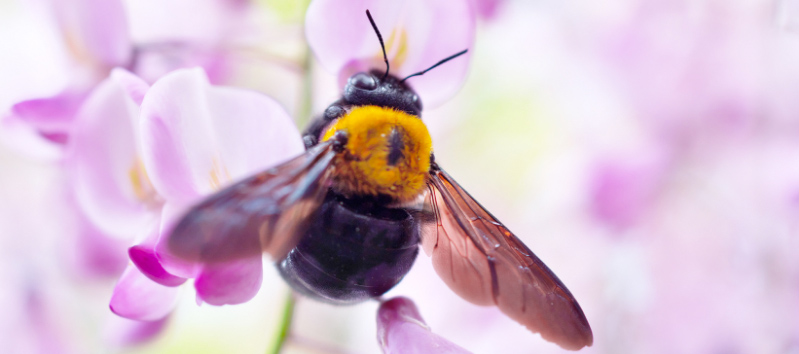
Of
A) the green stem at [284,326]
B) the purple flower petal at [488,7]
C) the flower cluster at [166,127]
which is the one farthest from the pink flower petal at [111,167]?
the purple flower petal at [488,7]

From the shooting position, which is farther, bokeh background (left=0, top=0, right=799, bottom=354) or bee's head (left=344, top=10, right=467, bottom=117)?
bokeh background (left=0, top=0, right=799, bottom=354)

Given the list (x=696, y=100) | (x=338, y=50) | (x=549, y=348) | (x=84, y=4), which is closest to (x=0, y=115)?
(x=84, y=4)

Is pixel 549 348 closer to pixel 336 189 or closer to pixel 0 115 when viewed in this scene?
pixel 336 189

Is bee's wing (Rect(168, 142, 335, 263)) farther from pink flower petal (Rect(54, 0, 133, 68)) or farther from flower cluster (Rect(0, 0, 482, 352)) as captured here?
pink flower petal (Rect(54, 0, 133, 68))

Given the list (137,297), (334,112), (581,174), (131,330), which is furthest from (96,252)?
(581,174)

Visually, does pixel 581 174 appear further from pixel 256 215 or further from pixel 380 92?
pixel 256 215

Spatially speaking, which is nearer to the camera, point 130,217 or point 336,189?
point 336,189

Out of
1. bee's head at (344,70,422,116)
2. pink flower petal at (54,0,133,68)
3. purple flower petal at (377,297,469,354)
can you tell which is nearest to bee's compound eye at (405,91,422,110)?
bee's head at (344,70,422,116)
